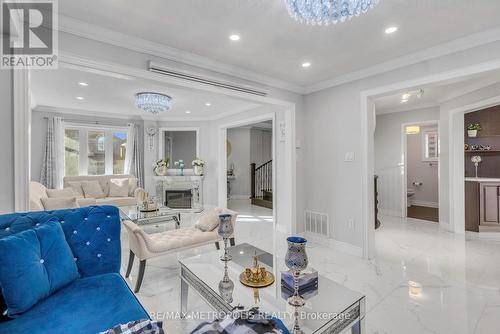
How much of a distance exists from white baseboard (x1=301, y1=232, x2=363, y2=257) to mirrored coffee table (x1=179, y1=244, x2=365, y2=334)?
197 centimetres

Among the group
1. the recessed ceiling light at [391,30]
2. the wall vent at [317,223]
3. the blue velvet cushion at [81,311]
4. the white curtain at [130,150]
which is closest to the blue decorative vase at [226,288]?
the blue velvet cushion at [81,311]

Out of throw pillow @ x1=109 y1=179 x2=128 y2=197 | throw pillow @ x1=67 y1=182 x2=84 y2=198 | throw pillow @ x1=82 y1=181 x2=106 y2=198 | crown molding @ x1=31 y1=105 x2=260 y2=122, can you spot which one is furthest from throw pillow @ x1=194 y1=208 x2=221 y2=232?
throw pillow @ x1=67 y1=182 x2=84 y2=198

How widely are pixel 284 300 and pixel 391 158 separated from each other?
5618 millimetres

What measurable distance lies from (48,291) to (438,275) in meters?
3.60

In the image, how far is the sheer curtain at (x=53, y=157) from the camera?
18.6ft

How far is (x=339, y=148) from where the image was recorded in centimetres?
371

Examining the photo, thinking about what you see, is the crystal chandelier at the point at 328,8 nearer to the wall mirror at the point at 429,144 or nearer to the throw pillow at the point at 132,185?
the throw pillow at the point at 132,185

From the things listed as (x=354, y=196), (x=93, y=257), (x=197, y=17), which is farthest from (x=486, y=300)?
(x=197, y=17)

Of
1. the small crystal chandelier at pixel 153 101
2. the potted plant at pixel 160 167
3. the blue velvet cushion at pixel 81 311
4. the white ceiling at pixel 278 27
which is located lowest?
the blue velvet cushion at pixel 81 311

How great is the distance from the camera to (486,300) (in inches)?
89.4

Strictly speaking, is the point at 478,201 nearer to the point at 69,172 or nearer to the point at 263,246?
the point at 263,246

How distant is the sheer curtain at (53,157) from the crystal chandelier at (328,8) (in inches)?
250

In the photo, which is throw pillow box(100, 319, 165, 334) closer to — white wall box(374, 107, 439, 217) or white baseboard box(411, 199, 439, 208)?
white wall box(374, 107, 439, 217)

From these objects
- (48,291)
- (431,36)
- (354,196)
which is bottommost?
(48,291)
